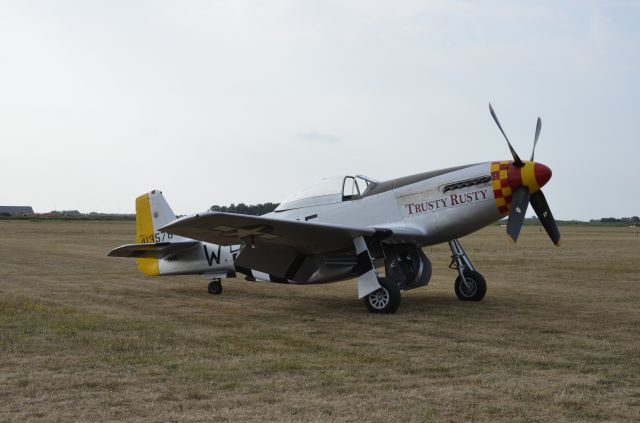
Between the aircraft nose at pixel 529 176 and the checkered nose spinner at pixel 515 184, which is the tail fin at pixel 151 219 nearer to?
the checkered nose spinner at pixel 515 184

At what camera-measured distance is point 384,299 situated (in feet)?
31.7

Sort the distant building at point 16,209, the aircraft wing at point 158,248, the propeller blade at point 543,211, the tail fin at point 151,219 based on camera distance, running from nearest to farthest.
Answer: the propeller blade at point 543,211
the aircraft wing at point 158,248
the tail fin at point 151,219
the distant building at point 16,209

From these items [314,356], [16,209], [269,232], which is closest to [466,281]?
[269,232]

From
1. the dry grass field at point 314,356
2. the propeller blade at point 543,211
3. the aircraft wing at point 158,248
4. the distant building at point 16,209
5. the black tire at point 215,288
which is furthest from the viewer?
the distant building at point 16,209

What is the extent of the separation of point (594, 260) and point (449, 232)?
12.5 m

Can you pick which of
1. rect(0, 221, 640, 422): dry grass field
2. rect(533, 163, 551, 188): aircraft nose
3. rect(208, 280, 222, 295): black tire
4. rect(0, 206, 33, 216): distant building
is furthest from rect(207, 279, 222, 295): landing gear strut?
rect(0, 206, 33, 216): distant building

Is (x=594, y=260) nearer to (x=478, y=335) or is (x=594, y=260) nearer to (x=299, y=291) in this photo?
(x=299, y=291)

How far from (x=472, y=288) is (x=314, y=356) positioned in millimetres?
5547

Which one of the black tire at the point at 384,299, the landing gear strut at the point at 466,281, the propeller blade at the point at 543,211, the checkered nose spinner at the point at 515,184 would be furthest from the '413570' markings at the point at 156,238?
the propeller blade at the point at 543,211

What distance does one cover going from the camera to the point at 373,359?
20.7ft

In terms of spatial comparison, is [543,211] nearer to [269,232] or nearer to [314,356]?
[269,232]

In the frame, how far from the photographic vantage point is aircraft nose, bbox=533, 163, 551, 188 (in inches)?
376

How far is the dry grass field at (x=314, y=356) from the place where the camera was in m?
4.60

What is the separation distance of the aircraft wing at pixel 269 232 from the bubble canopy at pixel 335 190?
0.87 meters
